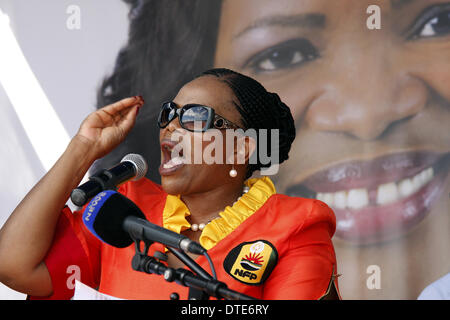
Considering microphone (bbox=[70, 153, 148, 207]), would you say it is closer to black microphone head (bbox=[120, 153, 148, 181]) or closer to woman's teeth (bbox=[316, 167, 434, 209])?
black microphone head (bbox=[120, 153, 148, 181])

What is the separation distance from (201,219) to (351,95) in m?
1.32

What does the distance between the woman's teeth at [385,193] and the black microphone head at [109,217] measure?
1.73 m

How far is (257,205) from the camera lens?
1.63 m

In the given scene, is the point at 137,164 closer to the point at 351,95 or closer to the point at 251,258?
the point at 251,258

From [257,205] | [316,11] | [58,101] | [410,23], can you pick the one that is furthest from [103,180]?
[410,23]

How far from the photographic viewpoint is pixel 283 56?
2.75 metres

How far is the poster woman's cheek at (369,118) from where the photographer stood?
8.57 feet

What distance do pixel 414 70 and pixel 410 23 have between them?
9.7 inches

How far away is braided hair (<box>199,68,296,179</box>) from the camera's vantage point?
1.70 m

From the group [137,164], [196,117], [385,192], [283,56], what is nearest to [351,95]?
[283,56]

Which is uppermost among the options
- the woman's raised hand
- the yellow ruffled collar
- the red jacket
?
the woman's raised hand

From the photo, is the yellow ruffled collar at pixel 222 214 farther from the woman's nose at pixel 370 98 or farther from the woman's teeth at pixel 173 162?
the woman's nose at pixel 370 98

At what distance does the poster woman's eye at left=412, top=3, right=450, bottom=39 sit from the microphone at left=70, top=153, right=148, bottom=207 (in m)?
1.82

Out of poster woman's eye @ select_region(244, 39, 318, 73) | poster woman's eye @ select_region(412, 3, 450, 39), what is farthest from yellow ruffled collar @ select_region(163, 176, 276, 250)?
poster woman's eye @ select_region(412, 3, 450, 39)
